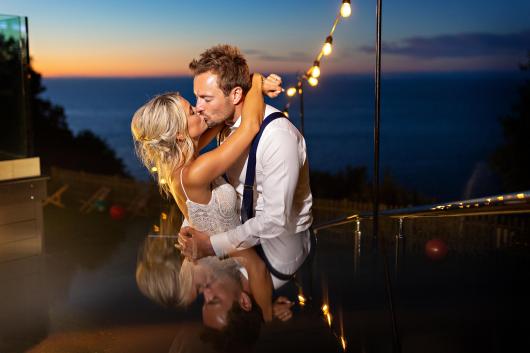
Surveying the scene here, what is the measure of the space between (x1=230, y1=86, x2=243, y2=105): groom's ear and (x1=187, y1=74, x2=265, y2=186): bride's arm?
0.16ft

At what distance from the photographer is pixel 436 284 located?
5.89 feet

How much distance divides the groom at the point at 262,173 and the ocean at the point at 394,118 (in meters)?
19.7

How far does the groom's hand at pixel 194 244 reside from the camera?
6.99ft

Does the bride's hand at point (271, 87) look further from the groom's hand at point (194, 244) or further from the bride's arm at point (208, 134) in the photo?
the groom's hand at point (194, 244)

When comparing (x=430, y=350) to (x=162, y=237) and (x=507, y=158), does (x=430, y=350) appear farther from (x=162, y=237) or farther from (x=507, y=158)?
(x=507, y=158)

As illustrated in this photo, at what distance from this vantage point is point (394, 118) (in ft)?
103

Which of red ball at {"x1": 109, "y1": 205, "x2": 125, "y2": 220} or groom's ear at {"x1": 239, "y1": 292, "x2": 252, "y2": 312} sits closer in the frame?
groom's ear at {"x1": 239, "y1": 292, "x2": 252, "y2": 312}

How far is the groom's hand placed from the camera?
6.99 ft

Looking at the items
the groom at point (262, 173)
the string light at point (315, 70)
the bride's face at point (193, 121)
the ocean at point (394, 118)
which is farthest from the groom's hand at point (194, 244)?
the ocean at point (394, 118)

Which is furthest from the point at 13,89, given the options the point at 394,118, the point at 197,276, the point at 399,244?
the point at 394,118

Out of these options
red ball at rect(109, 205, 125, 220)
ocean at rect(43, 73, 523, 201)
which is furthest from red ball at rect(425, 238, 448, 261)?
ocean at rect(43, 73, 523, 201)

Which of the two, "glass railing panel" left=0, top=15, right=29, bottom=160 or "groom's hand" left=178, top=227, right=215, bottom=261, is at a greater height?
"glass railing panel" left=0, top=15, right=29, bottom=160

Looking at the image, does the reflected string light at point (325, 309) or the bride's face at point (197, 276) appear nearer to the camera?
the reflected string light at point (325, 309)

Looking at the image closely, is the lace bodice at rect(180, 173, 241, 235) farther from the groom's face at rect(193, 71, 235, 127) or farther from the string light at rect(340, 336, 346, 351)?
the string light at rect(340, 336, 346, 351)
